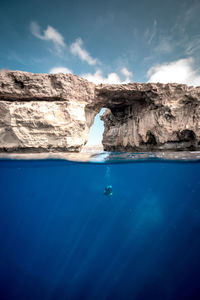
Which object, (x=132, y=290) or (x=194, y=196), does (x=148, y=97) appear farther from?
(x=132, y=290)

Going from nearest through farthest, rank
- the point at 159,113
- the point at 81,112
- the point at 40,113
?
the point at 40,113, the point at 81,112, the point at 159,113

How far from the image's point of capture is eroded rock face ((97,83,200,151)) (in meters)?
10.7

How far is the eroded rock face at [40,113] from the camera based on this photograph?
720 centimetres

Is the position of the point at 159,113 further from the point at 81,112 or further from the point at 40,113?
the point at 40,113

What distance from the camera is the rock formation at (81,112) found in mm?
7277

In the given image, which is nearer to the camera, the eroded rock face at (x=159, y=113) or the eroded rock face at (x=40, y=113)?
the eroded rock face at (x=40, y=113)

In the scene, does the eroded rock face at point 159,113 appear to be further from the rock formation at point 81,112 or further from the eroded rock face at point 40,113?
the eroded rock face at point 40,113

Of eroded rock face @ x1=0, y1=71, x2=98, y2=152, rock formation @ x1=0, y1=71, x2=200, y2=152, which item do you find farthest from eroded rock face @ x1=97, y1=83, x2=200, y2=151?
eroded rock face @ x1=0, y1=71, x2=98, y2=152

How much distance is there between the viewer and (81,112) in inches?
328

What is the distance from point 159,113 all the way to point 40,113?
920cm

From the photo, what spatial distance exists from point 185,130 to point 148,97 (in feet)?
13.3

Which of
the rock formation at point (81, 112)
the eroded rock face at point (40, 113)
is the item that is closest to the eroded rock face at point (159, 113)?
the rock formation at point (81, 112)

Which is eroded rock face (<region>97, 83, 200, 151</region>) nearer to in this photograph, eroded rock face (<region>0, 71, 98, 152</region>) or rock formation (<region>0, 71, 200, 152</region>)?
rock formation (<region>0, 71, 200, 152</region>)

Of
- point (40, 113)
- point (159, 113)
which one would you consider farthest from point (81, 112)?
point (159, 113)
